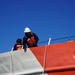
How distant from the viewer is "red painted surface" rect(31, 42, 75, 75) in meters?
7.42

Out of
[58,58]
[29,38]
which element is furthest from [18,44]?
[58,58]

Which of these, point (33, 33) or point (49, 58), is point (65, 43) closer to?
point (49, 58)

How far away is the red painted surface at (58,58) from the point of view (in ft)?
24.3

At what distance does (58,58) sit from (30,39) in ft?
3.65

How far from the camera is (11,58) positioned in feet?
28.5

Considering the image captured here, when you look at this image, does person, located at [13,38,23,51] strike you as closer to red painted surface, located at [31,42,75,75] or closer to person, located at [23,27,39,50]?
person, located at [23,27,39,50]

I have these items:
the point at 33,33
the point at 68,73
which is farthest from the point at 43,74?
the point at 33,33

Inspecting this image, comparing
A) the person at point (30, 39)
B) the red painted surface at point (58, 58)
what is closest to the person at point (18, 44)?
the person at point (30, 39)

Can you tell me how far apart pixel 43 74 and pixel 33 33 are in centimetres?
126

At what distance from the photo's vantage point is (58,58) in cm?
765

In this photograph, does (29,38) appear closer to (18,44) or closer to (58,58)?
(18,44)

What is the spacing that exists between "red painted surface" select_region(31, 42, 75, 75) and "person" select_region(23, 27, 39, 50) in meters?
0.41

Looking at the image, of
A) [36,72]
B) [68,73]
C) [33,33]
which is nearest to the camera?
[68,73]

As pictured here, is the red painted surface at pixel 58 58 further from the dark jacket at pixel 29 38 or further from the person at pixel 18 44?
the person at pixel 18 44
